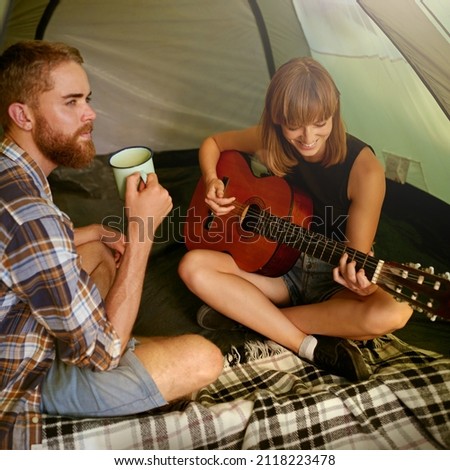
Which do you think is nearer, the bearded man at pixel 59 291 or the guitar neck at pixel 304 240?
the bearded man at pixel 59 291

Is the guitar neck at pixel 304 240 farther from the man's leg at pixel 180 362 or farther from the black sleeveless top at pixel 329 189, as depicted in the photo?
the man's leg at pixel 180 362

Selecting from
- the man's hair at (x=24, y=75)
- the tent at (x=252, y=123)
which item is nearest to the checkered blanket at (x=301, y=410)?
the tent at (x=252, y=123)

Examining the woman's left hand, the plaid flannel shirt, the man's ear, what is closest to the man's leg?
the plaid flannel shirt

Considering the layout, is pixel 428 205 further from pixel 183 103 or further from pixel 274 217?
pixel 183 103

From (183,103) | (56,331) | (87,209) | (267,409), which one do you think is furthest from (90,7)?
(267,409)

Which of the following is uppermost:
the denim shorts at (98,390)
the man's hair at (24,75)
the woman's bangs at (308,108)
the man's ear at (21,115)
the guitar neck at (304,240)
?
the woman's bangs at (308,108)

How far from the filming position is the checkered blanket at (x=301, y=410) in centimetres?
135

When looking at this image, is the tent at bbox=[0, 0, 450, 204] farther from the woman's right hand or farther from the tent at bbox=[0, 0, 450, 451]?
the woman's right hand

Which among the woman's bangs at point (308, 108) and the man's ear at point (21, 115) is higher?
the woman's bangs at point (308, 108)

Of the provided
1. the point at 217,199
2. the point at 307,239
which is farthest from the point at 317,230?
the point at 217,199

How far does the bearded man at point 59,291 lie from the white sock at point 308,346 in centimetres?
22

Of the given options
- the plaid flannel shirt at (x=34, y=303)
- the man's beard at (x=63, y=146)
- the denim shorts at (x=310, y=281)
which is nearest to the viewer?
the plaid flannel shirt at (x=34, y=303)

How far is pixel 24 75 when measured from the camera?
124cm

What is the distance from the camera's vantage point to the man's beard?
1263 millimetres
